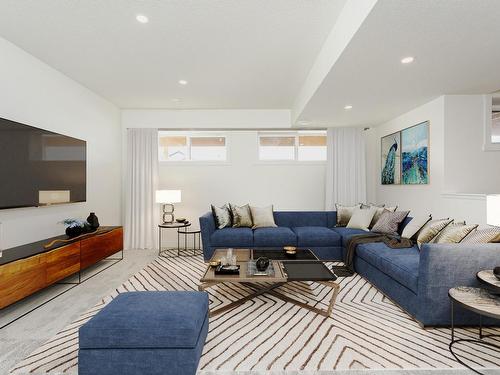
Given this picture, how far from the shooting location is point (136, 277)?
11.4ft

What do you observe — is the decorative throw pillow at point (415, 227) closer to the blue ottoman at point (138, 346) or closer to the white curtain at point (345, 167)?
the white curtain at point (345, 167)

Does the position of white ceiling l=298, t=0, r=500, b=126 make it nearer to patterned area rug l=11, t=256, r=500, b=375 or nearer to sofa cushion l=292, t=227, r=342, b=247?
sofa cushion l=292, t=227, r=342, b=247

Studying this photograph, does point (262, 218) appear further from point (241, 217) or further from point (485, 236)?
point (485, 236)

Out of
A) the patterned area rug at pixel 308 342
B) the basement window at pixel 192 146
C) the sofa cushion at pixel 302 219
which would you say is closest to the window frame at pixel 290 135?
the basement window at pixel 192 146

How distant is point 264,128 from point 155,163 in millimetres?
2244

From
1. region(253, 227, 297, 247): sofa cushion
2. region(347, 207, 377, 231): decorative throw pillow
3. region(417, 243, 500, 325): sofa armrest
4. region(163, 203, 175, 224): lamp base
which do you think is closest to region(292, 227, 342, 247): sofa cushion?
region(253, 227, 297, 247): sofa cushion

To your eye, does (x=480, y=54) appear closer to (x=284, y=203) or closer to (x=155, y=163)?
(x=284, y=203)

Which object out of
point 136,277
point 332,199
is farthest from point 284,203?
point 136,277

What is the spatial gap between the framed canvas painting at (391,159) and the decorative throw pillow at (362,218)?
2.48ft

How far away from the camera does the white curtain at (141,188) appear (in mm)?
5141

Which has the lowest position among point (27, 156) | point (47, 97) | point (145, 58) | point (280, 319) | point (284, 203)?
point (280, 319)

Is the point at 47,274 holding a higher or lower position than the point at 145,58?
lower

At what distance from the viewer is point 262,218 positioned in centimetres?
464

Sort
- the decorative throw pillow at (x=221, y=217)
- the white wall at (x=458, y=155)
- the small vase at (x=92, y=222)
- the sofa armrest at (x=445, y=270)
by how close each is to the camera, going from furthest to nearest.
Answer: the decorative throw pillow at (x=221, y=217)
the small vase at (x=92, y=222)
the white wall at (x=458, y=155)
the sofa armrest at (x=445, y=270)
